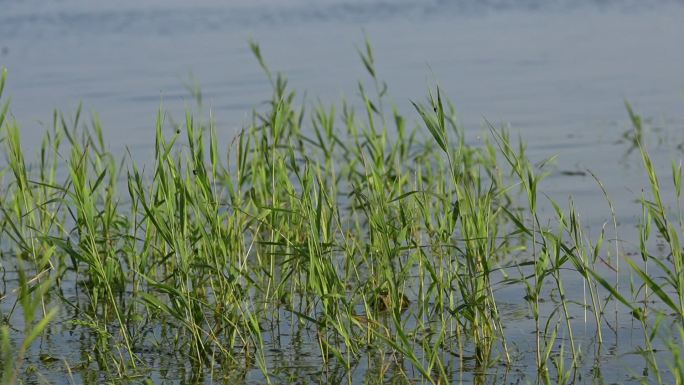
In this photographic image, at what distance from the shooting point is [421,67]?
13336 mm

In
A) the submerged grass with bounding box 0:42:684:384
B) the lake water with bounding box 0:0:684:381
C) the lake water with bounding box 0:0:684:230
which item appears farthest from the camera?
the lake water with bounding box 0:0:684:230

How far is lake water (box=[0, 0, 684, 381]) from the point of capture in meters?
8.78

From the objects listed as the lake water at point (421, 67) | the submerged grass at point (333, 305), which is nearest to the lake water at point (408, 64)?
the lake water at point (421, 67)

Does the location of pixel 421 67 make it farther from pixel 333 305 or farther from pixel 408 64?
pixel 333 305

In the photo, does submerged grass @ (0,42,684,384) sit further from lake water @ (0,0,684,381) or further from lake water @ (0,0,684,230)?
lake water @ (0,0,684,381)

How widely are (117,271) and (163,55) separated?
12291 millimetres

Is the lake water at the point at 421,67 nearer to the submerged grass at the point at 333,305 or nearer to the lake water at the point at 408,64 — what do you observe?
the lake water at the point at 408,64

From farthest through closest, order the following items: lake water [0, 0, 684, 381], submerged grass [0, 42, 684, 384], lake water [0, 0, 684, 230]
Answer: lake water [0, 0, 684, 230], lake water [0, 0, 684, 381], submerged grass [0, 42, 684, 384]

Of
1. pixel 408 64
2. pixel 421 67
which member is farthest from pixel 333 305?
pixel 408 64

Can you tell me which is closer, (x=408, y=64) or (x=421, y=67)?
(x=421, y=67)

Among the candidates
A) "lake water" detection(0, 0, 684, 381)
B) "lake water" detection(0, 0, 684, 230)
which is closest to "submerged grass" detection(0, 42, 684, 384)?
"lake water" detection(0, 0, 684, 230)

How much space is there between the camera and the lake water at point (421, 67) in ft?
28.8

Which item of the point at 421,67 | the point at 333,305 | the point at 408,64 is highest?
the point at 408,64

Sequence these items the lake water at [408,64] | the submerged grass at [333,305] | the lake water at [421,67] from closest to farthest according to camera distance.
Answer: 1. the submerged grass at [333,305]
2. the lake water at [421,67]
3. the lake water at [408,64]
